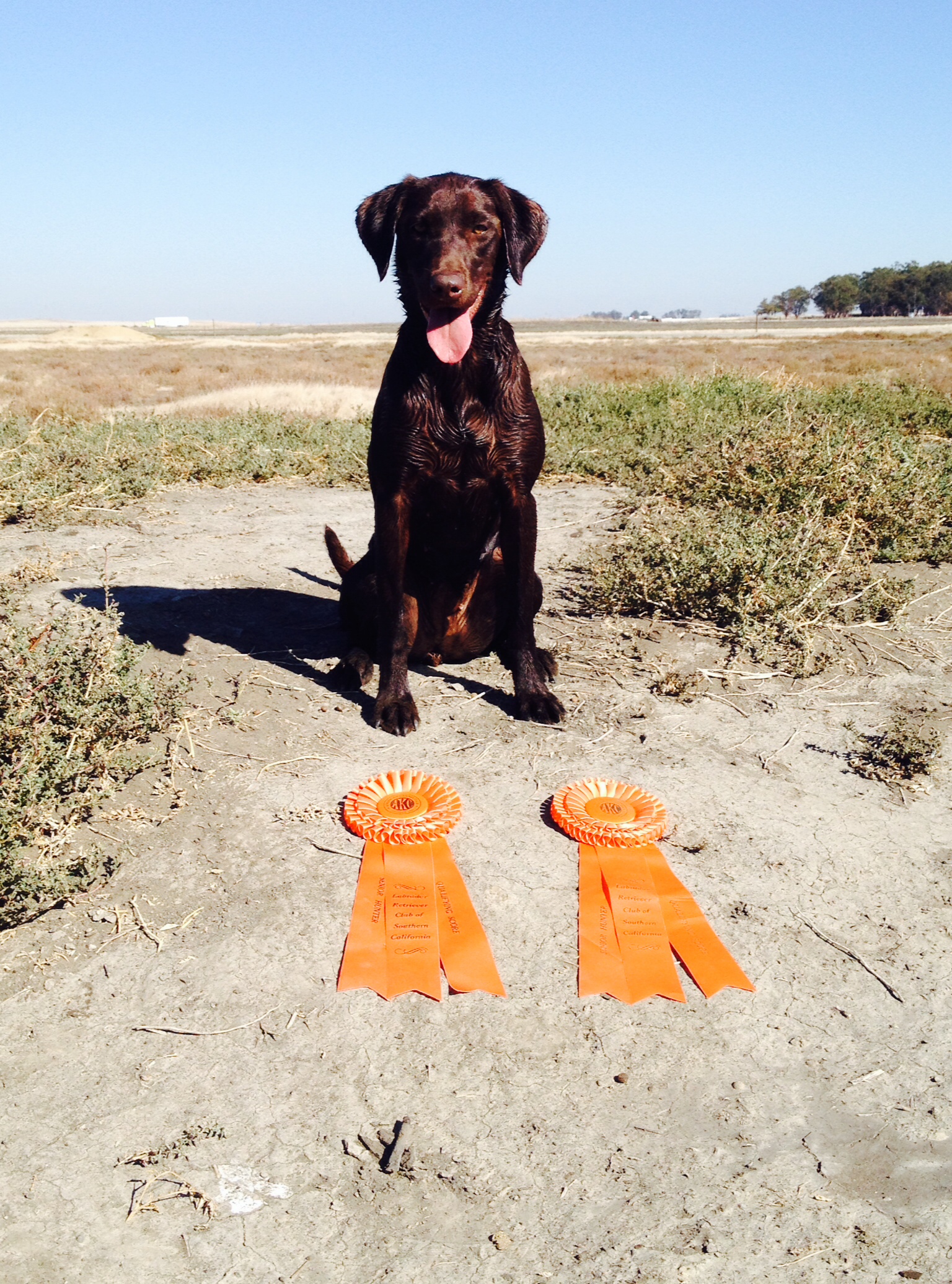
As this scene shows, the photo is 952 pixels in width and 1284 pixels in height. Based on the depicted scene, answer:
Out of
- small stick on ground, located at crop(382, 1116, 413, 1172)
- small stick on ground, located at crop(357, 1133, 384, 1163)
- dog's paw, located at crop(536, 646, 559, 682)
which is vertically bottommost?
small stick on ground, located at crop(357, 1133, 384, 1163)

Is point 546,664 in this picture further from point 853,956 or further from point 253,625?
point 853,956

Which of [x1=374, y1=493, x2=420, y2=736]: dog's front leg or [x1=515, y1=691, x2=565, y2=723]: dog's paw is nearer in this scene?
[x1=374, y1=493, x2=420, y2=736]: dog's front leg

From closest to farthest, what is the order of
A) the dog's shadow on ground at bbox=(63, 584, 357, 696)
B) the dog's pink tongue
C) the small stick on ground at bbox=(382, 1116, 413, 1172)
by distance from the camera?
the small stick on ground at bbox=(382, 1116, 413, 1172)
the dog's pink tongue
the dog's shadow on ground at bbox=(63, 584, 357, 696)

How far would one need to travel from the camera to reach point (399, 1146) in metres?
1.70

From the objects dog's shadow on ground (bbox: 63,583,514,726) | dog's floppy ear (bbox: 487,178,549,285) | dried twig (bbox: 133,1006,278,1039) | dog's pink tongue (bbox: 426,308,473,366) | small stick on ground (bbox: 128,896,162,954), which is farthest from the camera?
dog's shadow on ground (bbox: 63,583,514,726)

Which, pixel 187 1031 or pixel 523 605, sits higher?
pixel 523 605

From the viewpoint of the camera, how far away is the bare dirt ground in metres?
1.55

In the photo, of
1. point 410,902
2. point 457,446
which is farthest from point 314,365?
point 410,902

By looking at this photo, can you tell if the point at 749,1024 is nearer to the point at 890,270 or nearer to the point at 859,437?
the point at 859,437

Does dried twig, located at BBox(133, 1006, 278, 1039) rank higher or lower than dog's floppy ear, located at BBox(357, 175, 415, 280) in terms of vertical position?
lower

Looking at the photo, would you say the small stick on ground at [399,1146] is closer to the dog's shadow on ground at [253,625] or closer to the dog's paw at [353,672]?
the dog's shadow on ground at [253,625]

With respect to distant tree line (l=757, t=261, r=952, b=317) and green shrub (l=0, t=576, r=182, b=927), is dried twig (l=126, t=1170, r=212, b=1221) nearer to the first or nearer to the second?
green shrub (l=0, t=576, r=182, b=927)

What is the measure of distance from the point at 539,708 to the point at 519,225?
1756 mm

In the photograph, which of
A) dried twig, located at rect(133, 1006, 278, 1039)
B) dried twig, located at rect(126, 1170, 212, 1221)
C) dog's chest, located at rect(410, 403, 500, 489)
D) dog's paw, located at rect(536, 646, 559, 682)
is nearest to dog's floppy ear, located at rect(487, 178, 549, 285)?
dog's chest, located at rect(410, 403, 500, 489)
